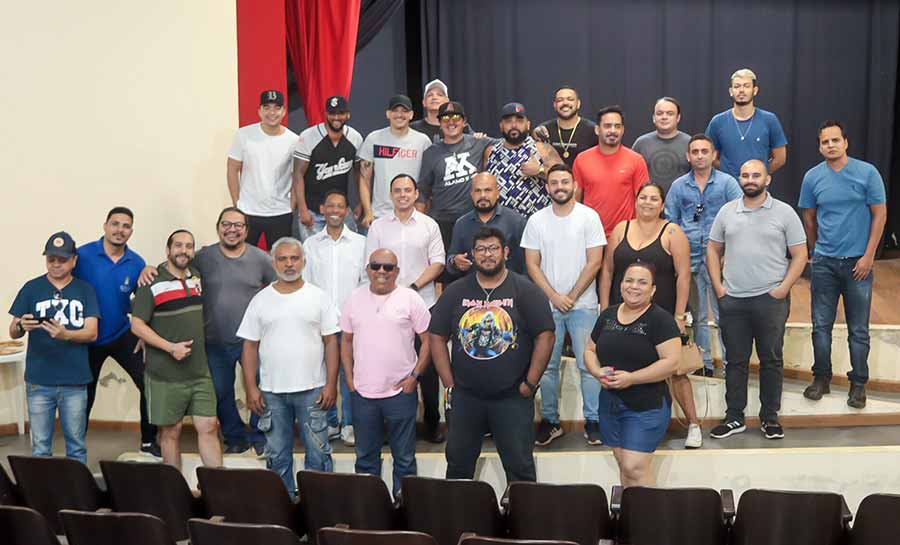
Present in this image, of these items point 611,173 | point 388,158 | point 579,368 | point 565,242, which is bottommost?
point 579,368

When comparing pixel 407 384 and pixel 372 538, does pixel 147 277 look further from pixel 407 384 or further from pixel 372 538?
pixel 372 538

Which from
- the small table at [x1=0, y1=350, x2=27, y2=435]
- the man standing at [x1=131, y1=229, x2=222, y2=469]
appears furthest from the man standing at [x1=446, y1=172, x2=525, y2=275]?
the small table at [x1=0, y1=350, x2=27, y2=435]

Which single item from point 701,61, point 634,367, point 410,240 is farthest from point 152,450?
point 701,61

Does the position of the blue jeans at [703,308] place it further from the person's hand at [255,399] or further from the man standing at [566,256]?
the person's hand at [255,399]

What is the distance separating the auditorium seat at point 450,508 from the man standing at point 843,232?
8.40 ft

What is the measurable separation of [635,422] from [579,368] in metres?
0.88

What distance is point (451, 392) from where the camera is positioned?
16.4 ft

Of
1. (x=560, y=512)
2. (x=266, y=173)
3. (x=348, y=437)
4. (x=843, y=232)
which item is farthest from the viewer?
(x=266, y=173)

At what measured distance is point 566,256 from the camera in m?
5.41

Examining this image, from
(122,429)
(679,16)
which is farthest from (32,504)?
(679,16)

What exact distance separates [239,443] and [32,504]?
1.31 metres

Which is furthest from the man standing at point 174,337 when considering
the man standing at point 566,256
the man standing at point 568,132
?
the man standing at point 568,132

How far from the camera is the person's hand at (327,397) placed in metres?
5.04

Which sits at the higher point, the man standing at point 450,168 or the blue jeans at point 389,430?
the man standing at point 450,168
